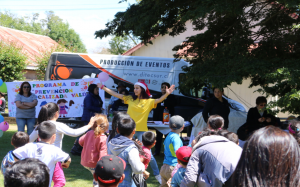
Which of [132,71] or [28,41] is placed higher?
[28,41]

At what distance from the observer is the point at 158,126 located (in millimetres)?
6996

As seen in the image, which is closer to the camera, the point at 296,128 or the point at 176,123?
the point at 296,128

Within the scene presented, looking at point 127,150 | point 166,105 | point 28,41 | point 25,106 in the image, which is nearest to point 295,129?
point 127,150

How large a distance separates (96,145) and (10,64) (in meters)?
14.6

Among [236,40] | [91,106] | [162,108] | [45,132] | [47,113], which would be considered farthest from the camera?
[162,108]

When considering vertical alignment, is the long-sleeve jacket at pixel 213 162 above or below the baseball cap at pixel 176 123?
below

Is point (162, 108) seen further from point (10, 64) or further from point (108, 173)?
point (10, 64)

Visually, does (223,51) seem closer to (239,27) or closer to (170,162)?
(239,27)

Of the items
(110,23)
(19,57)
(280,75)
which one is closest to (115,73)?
(110,23)

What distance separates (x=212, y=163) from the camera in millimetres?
2508

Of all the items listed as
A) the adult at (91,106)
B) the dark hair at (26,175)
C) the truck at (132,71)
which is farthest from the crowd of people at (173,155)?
the truck at (132,71)

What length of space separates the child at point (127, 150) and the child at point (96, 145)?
622mm

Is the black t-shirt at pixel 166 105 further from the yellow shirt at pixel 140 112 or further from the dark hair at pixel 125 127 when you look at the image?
the dark hair at pixel 125 127

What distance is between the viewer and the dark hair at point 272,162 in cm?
145
